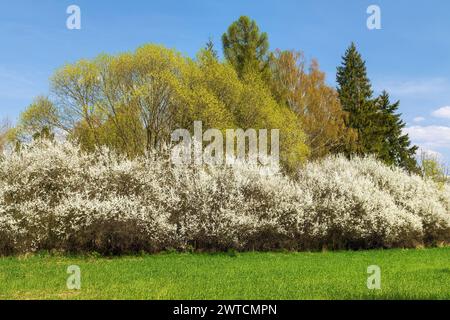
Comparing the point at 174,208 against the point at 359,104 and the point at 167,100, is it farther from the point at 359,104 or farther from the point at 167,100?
the point at 359,104

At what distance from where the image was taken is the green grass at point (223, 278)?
9.31 m

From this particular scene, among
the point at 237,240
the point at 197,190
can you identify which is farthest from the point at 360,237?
the point at 197,190

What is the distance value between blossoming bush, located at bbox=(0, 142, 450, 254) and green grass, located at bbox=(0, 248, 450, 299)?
1363mm

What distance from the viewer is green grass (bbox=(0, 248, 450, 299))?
931 centimetres

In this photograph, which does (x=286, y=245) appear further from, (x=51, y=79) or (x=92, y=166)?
(x=51, y=79)

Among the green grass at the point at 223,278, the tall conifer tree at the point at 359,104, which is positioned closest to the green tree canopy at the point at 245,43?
the tall conifer tree at the point at 359,104

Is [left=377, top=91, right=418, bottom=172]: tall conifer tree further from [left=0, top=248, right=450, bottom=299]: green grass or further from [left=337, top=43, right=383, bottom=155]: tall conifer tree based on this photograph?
[left=0, top=248, right=450, bottom=299]: green grass

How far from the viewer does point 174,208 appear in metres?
19.2

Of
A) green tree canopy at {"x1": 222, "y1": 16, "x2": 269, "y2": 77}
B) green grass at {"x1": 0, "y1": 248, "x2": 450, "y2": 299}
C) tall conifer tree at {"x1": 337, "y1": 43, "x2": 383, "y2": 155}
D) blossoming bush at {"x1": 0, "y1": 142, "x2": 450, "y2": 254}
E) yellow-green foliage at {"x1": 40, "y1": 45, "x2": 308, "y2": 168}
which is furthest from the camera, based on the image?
tall conifer tree at {"x1": 337, "y1": 43, "x2": 383, "y2": 155}

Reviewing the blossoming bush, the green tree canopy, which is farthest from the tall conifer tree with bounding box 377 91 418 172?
the blossoming bush

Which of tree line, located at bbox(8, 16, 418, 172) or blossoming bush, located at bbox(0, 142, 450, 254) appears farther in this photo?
tree line, located at bbox(8, 16, 418, 172)

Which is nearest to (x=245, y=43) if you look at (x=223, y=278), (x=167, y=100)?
(x=167, y=100)

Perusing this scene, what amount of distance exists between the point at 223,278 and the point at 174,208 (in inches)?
320
